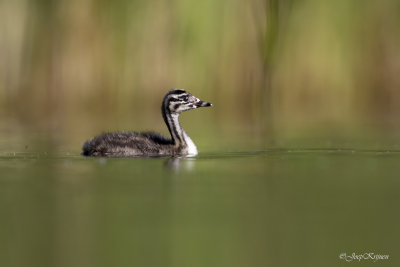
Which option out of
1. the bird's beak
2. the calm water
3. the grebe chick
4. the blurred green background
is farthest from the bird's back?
the bird's beak

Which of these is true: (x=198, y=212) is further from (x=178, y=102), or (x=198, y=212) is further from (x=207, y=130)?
(x=207, y=130)

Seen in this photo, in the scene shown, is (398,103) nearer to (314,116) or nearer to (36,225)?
(314,116)

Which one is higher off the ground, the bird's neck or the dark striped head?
the dark striped head

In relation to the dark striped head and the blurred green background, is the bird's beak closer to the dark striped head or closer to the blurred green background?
the dark striped head

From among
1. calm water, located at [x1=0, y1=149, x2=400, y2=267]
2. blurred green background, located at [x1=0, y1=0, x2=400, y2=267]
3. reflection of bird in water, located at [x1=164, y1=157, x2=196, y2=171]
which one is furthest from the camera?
reflection of bird in water, located at [x1=164, y1=157, x2=196, y2=171]

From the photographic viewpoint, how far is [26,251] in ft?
15.2

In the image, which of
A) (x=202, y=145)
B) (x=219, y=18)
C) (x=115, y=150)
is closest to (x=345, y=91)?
(x=219, y=18)

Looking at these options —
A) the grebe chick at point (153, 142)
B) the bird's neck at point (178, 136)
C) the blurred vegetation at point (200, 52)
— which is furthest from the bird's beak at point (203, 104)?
the blurred vegetation at point (200, 52)

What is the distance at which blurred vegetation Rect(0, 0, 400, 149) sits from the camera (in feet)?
46.8

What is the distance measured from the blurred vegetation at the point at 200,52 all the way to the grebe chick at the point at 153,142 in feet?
12.9

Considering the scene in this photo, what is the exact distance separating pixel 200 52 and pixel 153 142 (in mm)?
4983

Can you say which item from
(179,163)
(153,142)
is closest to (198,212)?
(179,163)

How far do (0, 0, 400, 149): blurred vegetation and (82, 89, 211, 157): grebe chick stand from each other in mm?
3943

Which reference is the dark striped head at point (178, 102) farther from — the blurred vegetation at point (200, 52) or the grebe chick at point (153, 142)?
the blurred vegetation at point (200, 52)
